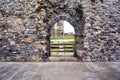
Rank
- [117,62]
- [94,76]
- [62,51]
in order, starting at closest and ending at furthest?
[94,76]
[117,62]
[62,51]

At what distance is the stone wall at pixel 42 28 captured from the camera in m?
6.95

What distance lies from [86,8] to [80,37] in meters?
0.95

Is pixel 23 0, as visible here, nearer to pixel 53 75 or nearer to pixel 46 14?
pixel 46 14

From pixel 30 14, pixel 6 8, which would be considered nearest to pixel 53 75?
pixel 30 14

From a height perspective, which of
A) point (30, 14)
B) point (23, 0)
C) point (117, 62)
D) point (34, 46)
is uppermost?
point (23, 0)

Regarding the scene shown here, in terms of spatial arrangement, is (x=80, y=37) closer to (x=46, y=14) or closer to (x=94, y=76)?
(x=46, y=14)

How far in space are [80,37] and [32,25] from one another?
1.60 m

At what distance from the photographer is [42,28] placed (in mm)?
7016

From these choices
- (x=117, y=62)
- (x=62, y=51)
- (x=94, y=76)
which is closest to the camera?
(x=94, y=76)

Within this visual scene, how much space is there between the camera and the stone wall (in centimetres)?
695

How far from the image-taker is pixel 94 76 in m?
4.77

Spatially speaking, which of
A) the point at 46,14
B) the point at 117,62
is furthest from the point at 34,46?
the point at 117,62

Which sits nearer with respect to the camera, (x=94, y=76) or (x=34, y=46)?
(x=94, y=76)

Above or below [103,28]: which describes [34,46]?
below
